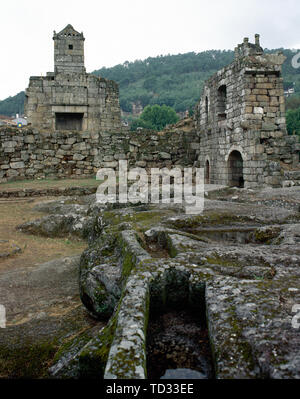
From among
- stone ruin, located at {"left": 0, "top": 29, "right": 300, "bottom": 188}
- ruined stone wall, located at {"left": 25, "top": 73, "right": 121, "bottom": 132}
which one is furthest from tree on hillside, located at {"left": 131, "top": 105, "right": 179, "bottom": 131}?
stone ruin, located at {"left": 0, "top": 29, "right": 300, "bottom": 188}

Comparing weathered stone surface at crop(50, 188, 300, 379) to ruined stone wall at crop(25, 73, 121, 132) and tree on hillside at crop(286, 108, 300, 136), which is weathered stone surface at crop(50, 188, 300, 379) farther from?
tree on hillside at crop(286, 108, 300, 136)

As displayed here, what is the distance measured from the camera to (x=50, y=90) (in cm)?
1811

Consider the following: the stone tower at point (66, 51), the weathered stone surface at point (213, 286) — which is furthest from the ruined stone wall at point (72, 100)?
the weathered stone surface at point (213, 286)

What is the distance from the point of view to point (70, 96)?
1836cm

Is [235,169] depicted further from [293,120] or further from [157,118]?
[157,118]

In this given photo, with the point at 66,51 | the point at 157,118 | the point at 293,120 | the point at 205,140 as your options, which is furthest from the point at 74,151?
the point at 157,118

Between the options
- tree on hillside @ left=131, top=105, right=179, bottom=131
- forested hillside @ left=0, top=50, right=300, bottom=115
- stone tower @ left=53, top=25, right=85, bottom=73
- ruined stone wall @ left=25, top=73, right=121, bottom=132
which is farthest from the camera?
forested hillside @ left=0, top=50, right=300, bottom=115

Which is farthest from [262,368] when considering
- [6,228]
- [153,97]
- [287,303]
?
[153,97]

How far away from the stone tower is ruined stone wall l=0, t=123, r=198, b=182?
30.0 ft

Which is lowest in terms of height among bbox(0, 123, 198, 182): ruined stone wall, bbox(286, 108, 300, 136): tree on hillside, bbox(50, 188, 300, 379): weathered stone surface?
bbox(50, 188, 300, 379): weathered stone surface

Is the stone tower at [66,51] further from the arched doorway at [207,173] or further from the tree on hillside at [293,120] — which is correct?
the tree on hillside at [293,120]

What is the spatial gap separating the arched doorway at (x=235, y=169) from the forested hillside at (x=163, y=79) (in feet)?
235

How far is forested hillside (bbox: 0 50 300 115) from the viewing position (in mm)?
92688

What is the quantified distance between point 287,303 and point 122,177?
36.4 ft
